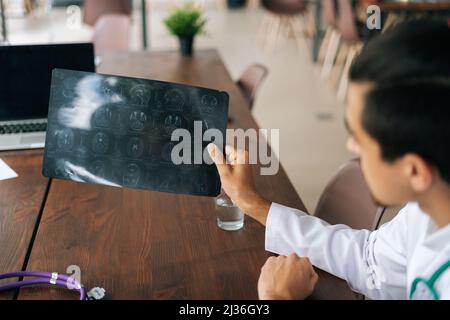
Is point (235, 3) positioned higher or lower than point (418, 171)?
lower

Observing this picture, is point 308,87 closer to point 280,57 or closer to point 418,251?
point 280,57

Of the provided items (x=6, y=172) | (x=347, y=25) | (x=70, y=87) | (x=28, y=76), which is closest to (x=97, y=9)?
(x=347, y=25)

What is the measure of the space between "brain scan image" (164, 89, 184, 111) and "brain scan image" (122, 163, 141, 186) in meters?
0.16

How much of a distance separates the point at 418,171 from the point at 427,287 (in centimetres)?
24

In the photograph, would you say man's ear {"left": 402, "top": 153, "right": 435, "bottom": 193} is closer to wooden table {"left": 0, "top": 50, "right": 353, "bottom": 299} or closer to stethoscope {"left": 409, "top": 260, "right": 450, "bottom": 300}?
stethoscope {"left": 409, "top": 260, "right": 450, "bottom": 300}

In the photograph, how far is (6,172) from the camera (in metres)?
1.61

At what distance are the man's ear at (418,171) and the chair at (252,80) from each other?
1.79 meters

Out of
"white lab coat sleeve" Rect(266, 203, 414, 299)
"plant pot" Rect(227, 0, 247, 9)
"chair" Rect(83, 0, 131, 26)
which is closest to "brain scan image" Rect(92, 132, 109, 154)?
"white lab coat sleeve" Rect(266, 203, 414, 299)

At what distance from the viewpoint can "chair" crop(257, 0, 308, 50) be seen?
6.27m

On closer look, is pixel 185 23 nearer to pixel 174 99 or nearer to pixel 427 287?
pixel 174 99

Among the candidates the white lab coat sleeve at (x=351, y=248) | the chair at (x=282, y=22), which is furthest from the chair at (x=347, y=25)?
the white lab coat sleeve at (x=351, y=248)

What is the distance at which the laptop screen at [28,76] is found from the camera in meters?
1.81

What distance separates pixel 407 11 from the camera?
5.30 m
